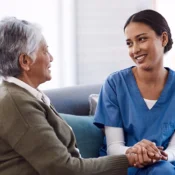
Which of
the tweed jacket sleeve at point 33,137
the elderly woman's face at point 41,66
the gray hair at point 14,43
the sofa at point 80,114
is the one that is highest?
the gray hair at point 14,43

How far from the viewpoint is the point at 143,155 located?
1.44 meters

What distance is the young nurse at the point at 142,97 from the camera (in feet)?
5.74

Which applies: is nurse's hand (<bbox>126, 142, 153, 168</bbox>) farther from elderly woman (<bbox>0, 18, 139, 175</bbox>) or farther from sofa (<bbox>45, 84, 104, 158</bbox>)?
sofa (<bbox>45, 84, 104, 158</bbox>)

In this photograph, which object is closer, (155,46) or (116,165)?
(116,165)

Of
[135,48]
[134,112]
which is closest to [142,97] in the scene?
[134,112]

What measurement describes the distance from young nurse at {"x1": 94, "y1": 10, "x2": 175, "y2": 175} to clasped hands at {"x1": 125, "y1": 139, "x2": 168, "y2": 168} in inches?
8.4

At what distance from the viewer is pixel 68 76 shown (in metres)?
2.77

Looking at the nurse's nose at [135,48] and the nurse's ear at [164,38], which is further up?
the nurse's ear at [164,38]

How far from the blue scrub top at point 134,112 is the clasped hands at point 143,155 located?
0.25m

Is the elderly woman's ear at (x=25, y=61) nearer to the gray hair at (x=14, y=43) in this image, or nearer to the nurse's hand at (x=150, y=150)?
the gray hair at (x=14, y=43)

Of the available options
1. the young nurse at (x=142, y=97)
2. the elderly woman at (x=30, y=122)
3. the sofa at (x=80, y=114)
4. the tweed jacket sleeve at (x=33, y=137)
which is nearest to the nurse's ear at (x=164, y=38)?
the young nurse at (x=142, y=97)

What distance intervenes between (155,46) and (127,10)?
1063mm

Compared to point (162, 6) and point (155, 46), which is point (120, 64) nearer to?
point (162, 6)

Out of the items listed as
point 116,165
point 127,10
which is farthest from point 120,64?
point 116,165
